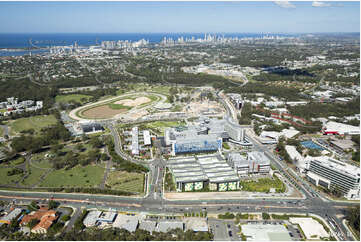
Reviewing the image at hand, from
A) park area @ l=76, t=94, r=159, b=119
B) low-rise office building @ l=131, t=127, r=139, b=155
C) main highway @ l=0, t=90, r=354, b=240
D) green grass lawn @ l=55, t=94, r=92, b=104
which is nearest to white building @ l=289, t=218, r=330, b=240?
main highway @ l=0, t=90, r=354, b=240

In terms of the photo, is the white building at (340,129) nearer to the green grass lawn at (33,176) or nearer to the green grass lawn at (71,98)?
the green grass lawn at (33,176)

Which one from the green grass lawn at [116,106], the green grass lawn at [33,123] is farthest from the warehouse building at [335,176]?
the green grass lawn at [33,123]

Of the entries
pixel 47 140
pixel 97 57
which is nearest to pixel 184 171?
pixel 47 140

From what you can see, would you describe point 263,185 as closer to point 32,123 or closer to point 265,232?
point 265,232

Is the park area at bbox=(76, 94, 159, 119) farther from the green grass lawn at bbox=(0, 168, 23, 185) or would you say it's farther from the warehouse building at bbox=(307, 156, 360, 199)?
the warehouse building at bbox=(307, 156, 360, 199)

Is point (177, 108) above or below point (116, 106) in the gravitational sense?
above

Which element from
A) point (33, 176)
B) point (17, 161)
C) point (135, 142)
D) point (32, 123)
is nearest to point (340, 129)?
point (135, 142)
